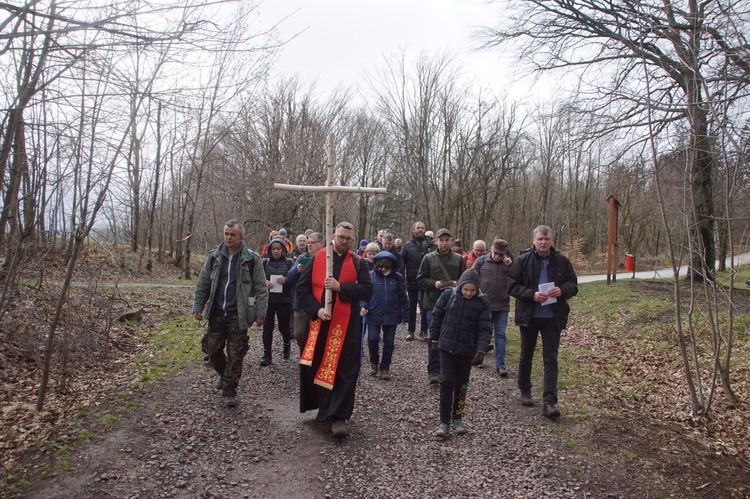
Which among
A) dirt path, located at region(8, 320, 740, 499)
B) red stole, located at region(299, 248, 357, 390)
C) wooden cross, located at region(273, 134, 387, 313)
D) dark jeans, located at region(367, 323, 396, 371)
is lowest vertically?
dirt path, located at region(8, 320, 740, 499)

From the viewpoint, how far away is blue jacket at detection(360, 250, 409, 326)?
7383 millimetres

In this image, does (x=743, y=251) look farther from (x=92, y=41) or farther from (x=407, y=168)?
(x=407, y=168)

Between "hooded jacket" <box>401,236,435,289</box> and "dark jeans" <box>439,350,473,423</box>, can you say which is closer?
"dark jeans" <box>439,350,473,423</box>

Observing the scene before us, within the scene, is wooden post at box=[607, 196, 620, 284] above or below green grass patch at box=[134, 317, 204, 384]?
above

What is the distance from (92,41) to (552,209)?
36468 millimetres

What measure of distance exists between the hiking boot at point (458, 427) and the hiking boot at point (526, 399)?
1.19 meters

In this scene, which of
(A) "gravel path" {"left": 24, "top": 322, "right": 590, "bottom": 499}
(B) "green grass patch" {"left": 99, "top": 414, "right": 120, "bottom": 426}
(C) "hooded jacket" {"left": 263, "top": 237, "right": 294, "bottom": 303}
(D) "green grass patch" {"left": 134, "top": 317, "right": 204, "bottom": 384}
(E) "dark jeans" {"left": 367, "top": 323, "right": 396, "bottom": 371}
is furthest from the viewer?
(C) "hooded jacket" {"left": 263, "top": 237, "right": 294, "bottom": 303}

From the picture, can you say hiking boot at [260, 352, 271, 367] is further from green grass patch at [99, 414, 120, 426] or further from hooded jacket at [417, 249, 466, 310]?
green grass patch at [99, 414, 120, 426]

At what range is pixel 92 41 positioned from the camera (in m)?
3.90

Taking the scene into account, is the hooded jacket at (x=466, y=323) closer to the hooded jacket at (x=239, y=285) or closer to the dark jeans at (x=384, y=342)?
the dark jeans at (x=384, y=342)

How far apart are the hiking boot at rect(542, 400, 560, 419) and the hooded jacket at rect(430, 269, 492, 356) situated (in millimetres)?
1257

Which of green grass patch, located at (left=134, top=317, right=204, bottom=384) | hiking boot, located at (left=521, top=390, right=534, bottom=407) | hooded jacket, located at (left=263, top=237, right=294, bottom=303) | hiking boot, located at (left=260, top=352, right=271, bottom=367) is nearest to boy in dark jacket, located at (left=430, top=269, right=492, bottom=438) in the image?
hiking boot, located at (left=521, top=390, right=534, bottom=407)

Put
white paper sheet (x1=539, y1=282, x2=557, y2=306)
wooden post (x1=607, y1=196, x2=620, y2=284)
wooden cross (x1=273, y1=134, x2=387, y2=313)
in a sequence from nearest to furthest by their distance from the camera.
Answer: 1. wooden cross (x1=273, y1=134, x2=387, y2=313)
2. white paper sheet (x1=539, y1=282, x2=557, y2=306)
3. wooden post (x1=607, y1=196, x2=620, y2=284)

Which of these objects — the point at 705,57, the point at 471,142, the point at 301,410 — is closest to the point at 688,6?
the point at 705,57
